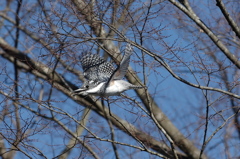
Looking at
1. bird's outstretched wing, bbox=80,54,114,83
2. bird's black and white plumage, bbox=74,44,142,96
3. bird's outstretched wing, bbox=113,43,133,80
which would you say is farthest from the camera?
bird's outstretched wing, bbox=80,54,114,83

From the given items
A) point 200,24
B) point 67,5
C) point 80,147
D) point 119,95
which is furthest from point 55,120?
point 200,24

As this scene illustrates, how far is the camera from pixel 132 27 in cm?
424

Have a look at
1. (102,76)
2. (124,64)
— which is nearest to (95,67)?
(102,76)

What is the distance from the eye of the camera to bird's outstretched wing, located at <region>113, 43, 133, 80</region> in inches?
160

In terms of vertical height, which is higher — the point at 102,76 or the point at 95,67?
the point at 95,67

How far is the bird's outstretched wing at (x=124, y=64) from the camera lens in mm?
4062

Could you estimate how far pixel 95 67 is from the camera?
16.1 feet

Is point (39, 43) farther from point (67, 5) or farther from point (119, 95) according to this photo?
point (119, 95)

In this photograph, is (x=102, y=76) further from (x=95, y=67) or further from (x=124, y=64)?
(x=124, y=64)

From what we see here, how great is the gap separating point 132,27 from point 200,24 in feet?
3.10

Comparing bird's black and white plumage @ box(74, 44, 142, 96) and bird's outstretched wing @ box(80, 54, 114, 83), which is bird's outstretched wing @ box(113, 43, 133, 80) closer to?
bird's black and white plumage @ box(74, 44, 142, 96)

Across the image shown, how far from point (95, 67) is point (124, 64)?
844 millimetres

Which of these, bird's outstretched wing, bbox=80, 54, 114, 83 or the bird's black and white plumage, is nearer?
the bird's black and white plumage

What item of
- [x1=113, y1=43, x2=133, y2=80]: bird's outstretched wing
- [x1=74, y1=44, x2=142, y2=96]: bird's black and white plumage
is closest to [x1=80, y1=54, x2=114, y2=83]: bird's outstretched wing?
[x1=74, y1=44, x2=142, y2=96]: bird's black and white plumage
